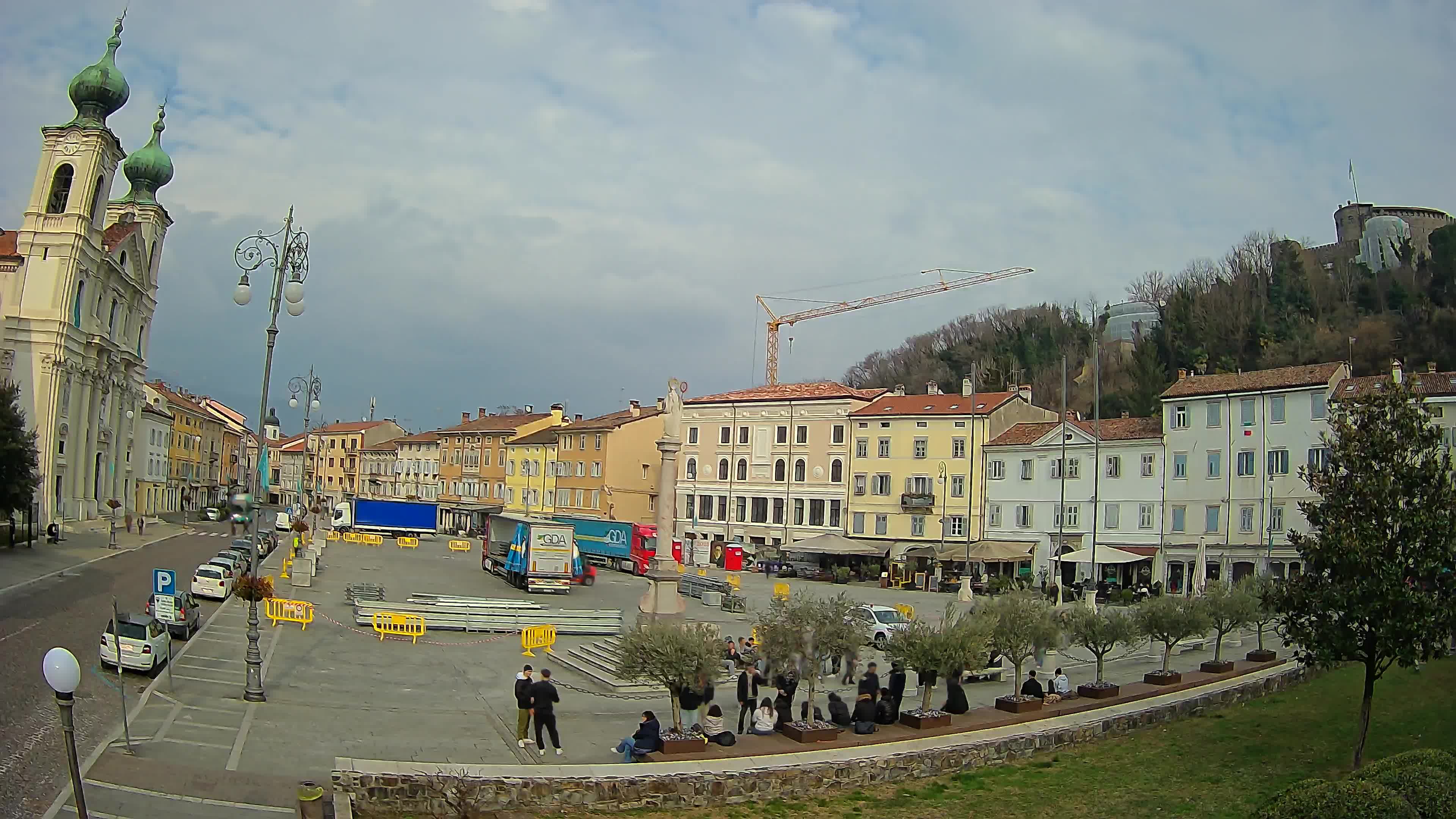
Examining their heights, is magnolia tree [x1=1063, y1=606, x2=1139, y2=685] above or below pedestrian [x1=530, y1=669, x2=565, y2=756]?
above

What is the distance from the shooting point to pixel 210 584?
3600 centimetres

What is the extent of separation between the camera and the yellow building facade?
62.5m

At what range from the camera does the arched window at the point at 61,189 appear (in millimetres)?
65875

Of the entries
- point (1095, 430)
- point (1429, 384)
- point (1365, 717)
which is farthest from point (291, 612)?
point (1429, 384)

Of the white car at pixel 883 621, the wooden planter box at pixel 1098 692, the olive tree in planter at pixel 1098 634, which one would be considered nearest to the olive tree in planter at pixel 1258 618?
the olive tree in planter at pixel 1098 634

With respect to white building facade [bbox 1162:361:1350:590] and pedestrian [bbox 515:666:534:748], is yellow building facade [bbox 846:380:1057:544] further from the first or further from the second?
pedestrian [bbox 515:666:534:748]

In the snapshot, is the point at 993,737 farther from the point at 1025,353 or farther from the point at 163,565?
the point at 1025,353

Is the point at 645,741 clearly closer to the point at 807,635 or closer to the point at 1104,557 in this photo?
the point at 807,635

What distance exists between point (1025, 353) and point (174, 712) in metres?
101

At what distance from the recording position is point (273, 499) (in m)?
159

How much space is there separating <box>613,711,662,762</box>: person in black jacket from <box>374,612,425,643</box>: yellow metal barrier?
16.2m

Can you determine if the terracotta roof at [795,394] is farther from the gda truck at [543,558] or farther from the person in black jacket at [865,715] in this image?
the person in black jacket at [865,715]

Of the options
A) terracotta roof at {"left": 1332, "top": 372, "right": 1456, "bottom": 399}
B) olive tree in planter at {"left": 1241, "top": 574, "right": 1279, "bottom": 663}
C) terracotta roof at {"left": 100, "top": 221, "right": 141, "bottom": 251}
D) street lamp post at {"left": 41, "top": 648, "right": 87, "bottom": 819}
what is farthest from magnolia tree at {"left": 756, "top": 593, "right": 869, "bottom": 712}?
terracotta roof at {"left": 100, "top": 221, "right": 141, "bottom": 251}

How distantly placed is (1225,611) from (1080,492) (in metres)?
32.7
